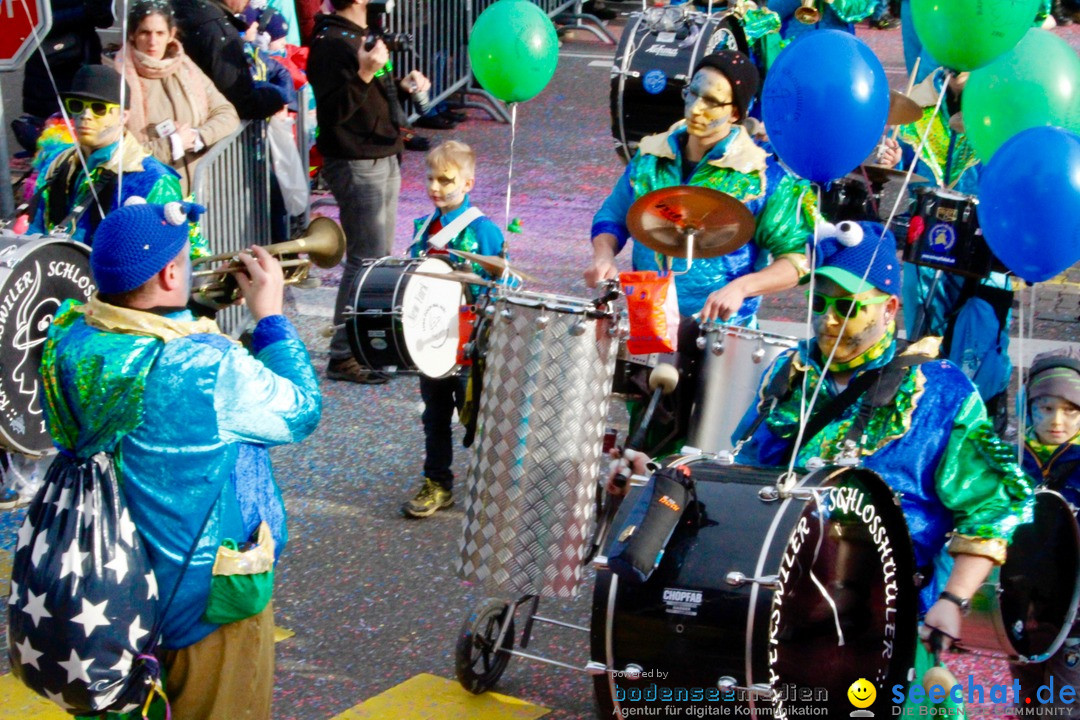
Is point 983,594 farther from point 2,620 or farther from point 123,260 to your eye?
point 2,620

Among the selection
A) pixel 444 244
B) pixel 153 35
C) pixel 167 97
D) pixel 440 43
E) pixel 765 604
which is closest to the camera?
pixel 765 604

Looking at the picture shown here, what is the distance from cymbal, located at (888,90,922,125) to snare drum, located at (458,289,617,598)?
11.8 ft

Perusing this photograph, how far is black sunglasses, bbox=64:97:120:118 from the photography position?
6047 millimetres

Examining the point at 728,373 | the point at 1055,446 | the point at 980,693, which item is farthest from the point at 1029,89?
the point at 980,693

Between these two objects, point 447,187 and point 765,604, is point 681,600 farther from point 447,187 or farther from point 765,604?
point 447,187

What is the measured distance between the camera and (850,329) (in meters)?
4.04

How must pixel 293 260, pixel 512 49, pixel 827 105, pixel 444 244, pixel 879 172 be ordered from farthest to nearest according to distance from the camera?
pixel 879 172 → pixel 512 49 → pixel 444 244 → pixel 827 105 → pixel 293 260

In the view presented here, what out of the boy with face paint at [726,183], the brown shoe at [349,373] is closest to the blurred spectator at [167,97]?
the brown shoe at [349,373]

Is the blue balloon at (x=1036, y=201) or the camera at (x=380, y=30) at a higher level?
the camera at (x=380, y=30)

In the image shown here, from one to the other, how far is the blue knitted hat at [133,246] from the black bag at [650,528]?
4.37ft

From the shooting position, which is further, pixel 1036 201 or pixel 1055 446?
pixel 1055 446

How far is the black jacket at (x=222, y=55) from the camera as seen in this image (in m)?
8.16

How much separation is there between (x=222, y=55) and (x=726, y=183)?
151 inches

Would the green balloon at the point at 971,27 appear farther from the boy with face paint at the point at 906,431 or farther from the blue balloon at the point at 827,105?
the boy with face paint at the point at 906,431
